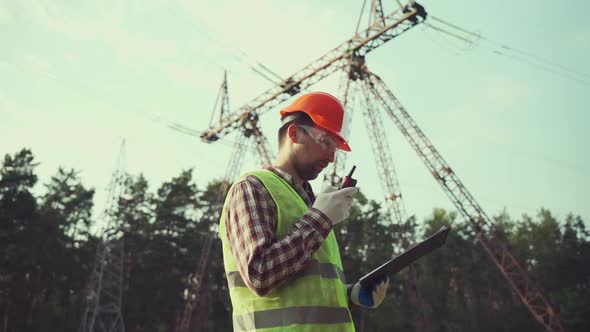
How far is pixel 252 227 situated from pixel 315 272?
15.2 inches

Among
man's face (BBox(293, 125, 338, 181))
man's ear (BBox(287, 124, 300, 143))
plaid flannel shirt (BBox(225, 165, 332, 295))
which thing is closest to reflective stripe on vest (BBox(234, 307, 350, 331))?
plaid flannel shirt (BBox(225, 165, 332, 295))

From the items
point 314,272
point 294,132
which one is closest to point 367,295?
point 314,272

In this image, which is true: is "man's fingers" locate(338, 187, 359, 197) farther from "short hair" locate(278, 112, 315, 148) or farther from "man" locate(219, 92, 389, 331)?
"short hair" locate(278, 112, 315, 148)

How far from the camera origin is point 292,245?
5.95ft

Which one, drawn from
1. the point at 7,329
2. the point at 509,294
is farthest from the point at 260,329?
the point at 509,294

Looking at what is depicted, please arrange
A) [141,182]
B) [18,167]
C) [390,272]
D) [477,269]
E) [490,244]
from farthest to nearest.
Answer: [477,269]
[141,182]
[18,167]
[490,244]
[390,272]

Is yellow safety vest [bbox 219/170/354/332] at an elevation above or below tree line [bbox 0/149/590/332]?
below

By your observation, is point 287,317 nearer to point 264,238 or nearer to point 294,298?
point 294,298

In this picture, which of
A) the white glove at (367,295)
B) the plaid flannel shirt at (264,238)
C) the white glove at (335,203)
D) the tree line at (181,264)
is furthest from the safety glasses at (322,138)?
the tree line at (181,264)

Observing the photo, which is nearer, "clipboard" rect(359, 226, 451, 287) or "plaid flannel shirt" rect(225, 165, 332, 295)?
"plaid flannel shirt" rect(225, 165, 332, 295)

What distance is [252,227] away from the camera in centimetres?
190

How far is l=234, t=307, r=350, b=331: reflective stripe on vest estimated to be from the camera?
73.4 inches

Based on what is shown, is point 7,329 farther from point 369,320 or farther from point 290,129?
point 290,129

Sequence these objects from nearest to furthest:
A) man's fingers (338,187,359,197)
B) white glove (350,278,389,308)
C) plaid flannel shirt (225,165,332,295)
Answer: plaid flannel shirt (225,165,332,295) → man's fingers (338,187,359,197) → white glove (350,278,389,308)
